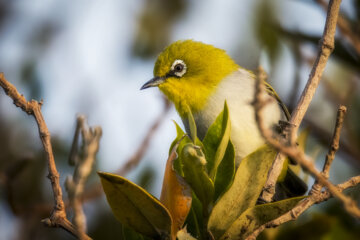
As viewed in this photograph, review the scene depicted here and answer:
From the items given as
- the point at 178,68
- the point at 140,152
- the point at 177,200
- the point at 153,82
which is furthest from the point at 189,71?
the point at 177,200

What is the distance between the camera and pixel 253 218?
6.00 feet

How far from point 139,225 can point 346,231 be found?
1147mm

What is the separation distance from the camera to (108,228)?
10.1 feet

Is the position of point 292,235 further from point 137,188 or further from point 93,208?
point 93,208

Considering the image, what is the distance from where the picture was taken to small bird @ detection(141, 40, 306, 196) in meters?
3.45

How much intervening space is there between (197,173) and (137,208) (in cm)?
26

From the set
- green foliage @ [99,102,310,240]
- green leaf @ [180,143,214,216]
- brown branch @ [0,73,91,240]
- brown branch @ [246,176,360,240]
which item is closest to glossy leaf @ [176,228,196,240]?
green foliage @ [99,102,310,240]

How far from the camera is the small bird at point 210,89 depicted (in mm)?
3451

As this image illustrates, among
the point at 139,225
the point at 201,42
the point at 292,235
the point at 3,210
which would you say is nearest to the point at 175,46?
the point at 201,42

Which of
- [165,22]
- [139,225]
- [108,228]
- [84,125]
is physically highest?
[165,22]

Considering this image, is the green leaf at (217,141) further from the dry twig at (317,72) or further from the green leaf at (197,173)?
the dry twig at (317,72)

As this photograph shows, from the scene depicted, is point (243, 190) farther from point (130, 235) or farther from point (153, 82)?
point (153, 82)

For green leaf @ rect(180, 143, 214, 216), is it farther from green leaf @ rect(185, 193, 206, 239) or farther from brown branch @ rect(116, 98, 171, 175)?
brown branch @ rect(116, 98, 171, 175)

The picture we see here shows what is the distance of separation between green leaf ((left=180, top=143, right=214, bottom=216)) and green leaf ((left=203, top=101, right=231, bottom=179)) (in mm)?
116
